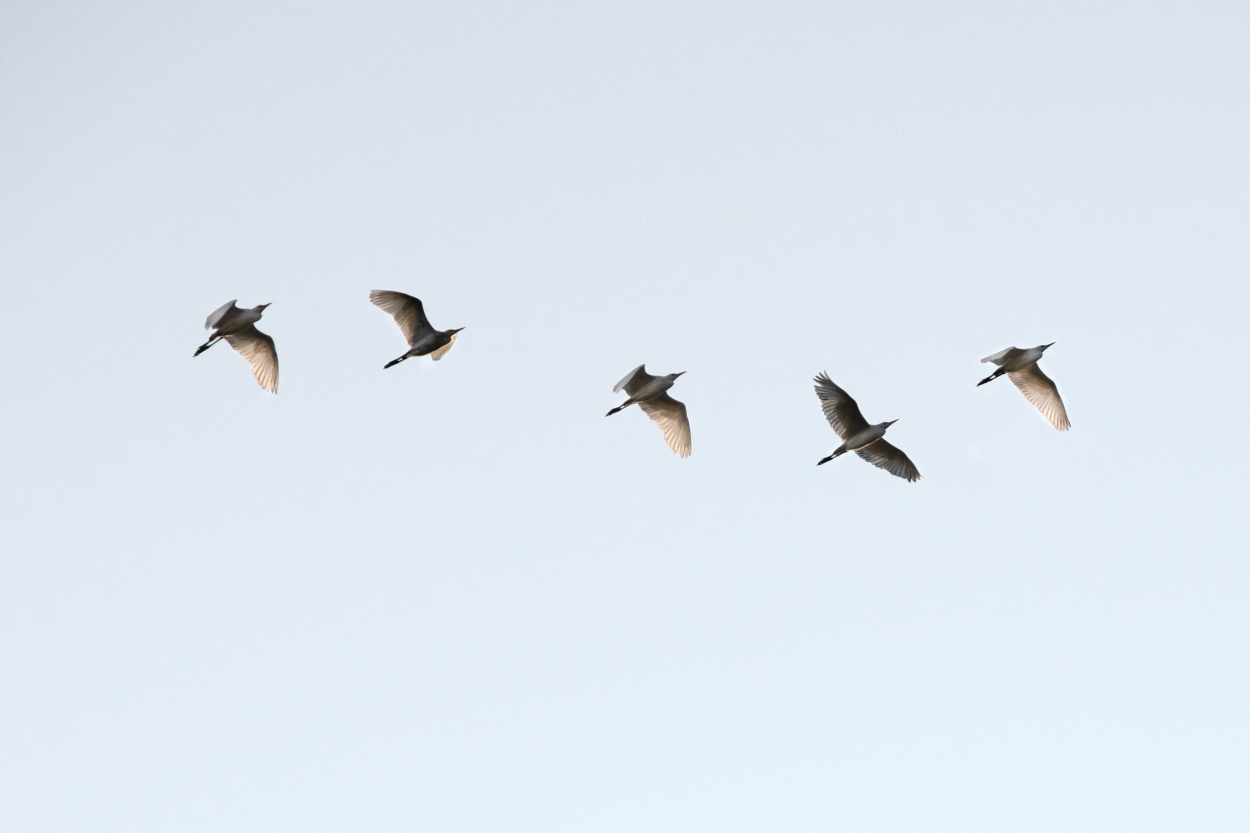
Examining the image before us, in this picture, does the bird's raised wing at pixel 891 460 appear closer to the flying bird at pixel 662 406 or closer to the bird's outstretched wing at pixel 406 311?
the flying bird at pixel 662 406

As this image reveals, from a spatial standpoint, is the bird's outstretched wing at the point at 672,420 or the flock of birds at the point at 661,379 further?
the bird's outstretched wing at the point at 672,420

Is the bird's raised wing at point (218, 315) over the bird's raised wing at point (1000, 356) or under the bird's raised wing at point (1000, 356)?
over

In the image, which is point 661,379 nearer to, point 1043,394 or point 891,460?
point 891,460

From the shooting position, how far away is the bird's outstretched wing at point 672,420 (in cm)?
4203

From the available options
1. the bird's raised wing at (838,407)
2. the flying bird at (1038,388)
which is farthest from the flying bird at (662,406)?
the flying bird at (1038,388)

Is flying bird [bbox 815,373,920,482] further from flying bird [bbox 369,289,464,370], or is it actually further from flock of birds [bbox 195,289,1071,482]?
flying bird [bbox 369,289,464,370]

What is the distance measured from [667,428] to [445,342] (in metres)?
7.56

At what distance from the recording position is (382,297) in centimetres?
3981

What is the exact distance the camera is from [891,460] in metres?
41.9

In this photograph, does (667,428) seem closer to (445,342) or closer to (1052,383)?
(445,342)

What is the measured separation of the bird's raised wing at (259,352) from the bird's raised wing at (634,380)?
10.5 m

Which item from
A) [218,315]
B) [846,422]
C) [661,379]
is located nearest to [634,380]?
[661,379]

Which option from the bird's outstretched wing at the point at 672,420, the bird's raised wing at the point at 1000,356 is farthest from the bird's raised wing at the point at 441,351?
the bird's raised wing at the point at 1000,356

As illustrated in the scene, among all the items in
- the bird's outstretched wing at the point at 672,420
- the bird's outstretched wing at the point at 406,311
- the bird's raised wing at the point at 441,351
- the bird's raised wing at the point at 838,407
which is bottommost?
the bird's raised wing at the point at 838,407
